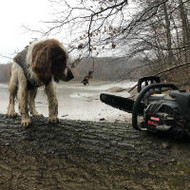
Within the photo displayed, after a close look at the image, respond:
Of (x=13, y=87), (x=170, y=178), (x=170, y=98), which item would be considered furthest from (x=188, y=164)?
(x=13, y=87)

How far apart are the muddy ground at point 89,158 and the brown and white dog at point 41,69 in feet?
1.00

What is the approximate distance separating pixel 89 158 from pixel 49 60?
107 centimetres

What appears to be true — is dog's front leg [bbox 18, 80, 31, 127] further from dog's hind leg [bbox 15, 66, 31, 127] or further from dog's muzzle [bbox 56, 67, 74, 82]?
dog's muzzle [bbox 56, 67, 74, 82]

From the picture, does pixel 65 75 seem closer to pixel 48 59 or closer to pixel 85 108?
pixel 48 59

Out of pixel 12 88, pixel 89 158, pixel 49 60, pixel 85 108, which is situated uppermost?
pixel 49 60

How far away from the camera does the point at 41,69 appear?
7.22ft

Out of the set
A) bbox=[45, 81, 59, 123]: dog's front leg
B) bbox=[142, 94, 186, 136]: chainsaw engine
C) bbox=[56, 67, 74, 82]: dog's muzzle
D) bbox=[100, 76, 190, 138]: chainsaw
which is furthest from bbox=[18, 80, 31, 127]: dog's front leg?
bbox=[142, 94, 186, 136]: chainsaw engine

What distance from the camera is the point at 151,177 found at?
67.3 inches

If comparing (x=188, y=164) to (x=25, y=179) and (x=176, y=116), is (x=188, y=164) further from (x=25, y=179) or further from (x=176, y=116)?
(x=25, y=179)

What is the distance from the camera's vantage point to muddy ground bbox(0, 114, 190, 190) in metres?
1.72

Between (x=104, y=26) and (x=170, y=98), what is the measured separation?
2.93 meters

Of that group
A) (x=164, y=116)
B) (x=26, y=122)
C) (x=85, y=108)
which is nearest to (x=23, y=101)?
(x=26, y=122)

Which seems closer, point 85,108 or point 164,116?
point 164,116

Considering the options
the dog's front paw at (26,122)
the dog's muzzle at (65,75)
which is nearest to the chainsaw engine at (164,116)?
the dog's muzzle at (65,75)
